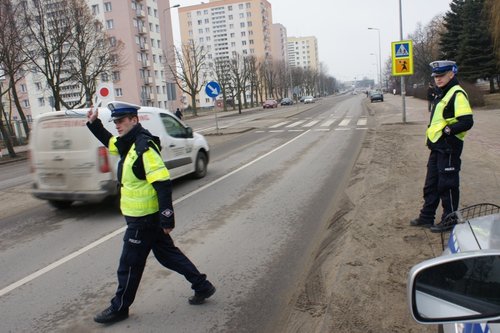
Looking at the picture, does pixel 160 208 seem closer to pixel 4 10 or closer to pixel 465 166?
pixel 465 166

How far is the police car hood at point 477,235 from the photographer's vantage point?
1.65m

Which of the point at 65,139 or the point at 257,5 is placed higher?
the point at 257,5

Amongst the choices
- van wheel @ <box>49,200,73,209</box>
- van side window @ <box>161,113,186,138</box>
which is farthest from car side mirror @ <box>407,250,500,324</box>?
van side window @ <box>161,113,186,138</box>

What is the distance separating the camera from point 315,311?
372 centimetres

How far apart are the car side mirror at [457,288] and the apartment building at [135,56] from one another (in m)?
68.1

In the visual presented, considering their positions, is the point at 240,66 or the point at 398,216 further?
the point at 240,66

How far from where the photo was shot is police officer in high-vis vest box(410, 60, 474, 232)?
193 inches

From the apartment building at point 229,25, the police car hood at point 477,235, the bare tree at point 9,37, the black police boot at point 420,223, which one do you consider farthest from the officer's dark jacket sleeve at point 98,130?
the apartment building at point 229,25

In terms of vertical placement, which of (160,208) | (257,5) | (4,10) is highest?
(257,5)

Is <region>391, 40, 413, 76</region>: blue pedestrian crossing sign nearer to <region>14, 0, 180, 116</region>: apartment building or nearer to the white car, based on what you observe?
the white car

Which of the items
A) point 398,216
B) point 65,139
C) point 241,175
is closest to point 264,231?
point 398,216

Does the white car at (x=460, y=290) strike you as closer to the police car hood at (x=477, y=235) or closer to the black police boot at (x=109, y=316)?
the police car hood at (x=477, y=235)

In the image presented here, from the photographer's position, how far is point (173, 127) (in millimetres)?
9938

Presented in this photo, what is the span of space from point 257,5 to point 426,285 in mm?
140125
